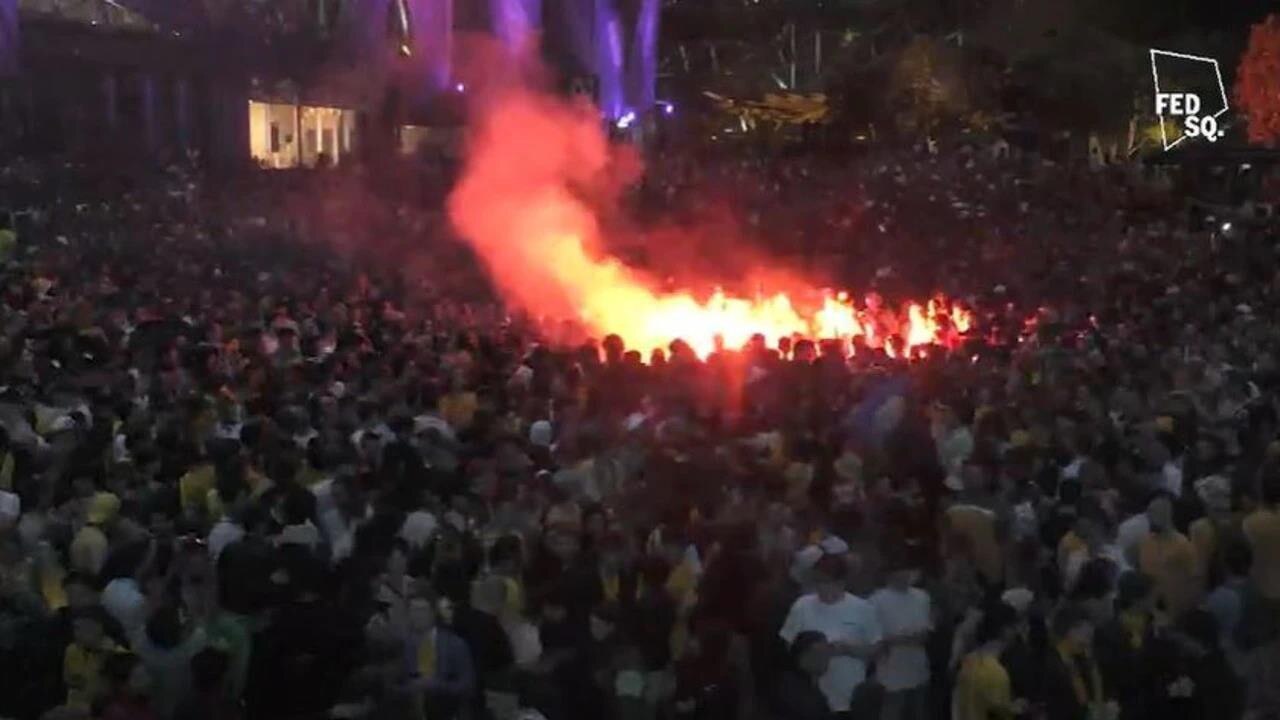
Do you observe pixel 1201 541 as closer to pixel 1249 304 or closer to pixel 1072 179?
pixel 1249 304

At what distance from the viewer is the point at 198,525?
7.25 meters

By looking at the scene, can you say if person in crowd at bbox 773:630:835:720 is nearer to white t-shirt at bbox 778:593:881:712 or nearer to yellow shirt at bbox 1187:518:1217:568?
white t-shirt at bbox 778:593:881:712

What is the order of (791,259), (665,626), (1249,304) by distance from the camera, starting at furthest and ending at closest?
(791,259) < (1249,304) < (665,626)

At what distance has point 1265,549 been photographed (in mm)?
6496

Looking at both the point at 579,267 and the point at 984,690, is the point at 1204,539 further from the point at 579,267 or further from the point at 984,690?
the point at 579,267

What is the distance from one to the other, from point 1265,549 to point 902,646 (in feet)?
5.36

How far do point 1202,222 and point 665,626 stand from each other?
56.9 feet

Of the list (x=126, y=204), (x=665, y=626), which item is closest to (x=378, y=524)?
(x=665, y=626)

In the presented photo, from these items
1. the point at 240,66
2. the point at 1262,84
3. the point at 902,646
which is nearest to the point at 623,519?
the point at 902,646

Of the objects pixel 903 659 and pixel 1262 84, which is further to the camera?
pixel 1262 84

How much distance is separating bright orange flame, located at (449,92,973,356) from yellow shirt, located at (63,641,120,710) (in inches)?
288

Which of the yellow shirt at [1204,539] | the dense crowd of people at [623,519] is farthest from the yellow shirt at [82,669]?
the yellow shirt at [1204,539]

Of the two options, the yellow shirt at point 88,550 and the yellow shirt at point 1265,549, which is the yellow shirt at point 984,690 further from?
the yellow shirt at point 88,550

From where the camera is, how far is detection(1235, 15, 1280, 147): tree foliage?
32.2m
